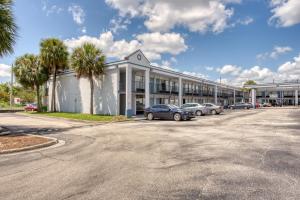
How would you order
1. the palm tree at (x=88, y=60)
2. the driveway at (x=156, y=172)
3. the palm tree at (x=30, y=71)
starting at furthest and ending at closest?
the palm tree at (x=30, y=71) < the palm tree at (x=88, y=60) < the driveway at (x=156, y=172)

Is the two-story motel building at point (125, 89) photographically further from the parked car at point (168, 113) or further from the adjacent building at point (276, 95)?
the adjacent building at point (276, 95)

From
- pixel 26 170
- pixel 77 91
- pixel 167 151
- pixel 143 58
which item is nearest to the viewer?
pixel 26 170

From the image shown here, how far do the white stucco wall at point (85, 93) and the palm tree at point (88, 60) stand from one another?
185 cm

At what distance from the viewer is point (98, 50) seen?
2612 centimetres

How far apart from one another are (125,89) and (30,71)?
1476cm

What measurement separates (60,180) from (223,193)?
353cm

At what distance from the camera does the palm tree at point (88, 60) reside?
83.2 ft

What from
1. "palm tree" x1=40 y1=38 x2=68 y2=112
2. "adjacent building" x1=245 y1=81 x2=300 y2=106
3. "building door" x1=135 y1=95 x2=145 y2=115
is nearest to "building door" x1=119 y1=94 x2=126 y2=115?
"building door" x1=135 y1=95 x2=145 y2=115

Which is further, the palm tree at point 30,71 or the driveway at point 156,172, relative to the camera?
the palm tree at point 30,71

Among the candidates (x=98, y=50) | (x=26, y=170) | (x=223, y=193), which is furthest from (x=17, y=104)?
(x=223, y=193)

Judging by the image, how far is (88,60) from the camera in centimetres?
2539

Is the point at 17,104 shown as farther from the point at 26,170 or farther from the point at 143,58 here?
the point at 26,170

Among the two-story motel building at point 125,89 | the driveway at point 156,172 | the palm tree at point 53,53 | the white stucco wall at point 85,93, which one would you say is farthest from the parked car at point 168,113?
the palm tree at point 53,53

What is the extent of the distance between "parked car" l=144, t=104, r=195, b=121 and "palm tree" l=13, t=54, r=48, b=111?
59.1ft
